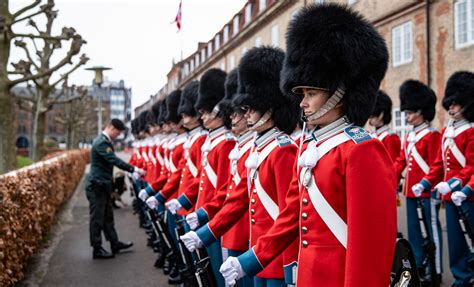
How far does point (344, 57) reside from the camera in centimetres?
307

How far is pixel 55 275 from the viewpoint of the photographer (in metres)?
7.95

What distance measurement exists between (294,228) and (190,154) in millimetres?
3436

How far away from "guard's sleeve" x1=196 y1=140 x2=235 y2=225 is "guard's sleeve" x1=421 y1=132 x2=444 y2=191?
2482mm

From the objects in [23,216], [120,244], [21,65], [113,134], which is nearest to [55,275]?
[23,216]

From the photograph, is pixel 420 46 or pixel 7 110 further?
pixel 420 46

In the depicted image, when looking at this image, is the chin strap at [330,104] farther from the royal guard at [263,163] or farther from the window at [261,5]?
the window at [261,5]

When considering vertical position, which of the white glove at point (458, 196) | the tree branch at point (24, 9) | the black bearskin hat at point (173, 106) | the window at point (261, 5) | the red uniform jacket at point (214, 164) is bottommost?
the white glove at point (458, 196)

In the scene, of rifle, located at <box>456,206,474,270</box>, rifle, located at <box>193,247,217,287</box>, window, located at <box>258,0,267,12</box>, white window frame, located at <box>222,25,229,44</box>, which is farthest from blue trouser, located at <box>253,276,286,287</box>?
white window frame, located at <box>222,25,229,44</box>

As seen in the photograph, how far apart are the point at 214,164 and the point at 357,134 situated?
274 cm

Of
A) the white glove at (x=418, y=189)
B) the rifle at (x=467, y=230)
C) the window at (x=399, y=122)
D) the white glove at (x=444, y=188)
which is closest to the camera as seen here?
the white glove at (x=444, y=188)

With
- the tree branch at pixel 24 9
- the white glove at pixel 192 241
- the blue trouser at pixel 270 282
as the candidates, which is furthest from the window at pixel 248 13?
the blue trouser at pixel 270 282

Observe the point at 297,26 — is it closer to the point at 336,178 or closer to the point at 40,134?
the point at 336,178

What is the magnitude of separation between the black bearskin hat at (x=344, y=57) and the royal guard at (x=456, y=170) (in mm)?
3182

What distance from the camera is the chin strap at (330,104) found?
3.03 metres
